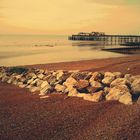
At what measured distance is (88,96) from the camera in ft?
30.6

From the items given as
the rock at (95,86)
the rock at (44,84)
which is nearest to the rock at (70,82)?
the rock at (95,86)

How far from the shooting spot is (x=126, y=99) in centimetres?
852

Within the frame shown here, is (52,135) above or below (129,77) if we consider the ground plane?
below

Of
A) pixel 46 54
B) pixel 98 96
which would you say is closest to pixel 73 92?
pixel 98 96

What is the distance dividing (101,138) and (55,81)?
5741 millimetres

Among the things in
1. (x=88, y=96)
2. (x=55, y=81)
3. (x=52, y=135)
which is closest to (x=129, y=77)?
(x=88, y=96)

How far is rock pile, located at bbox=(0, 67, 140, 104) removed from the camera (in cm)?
898

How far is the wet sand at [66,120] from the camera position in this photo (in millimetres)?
6438

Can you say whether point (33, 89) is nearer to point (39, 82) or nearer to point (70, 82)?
point (39, 82)

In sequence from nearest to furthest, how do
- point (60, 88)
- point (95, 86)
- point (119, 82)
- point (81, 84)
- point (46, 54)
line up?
point (119, 82) → point (95, 86) → point (81, 84) → point (60, 88) → point (46, 54)

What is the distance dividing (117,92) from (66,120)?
7.91 ft

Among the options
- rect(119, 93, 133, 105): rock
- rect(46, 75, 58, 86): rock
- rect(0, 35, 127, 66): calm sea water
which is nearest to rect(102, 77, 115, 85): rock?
rect(119, 93, 133, 105): rock

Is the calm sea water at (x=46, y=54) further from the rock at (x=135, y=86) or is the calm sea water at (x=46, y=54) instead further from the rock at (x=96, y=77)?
the rock at (x=135, y=86)

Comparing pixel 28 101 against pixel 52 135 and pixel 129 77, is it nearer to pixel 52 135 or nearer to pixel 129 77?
pixel 52 135
